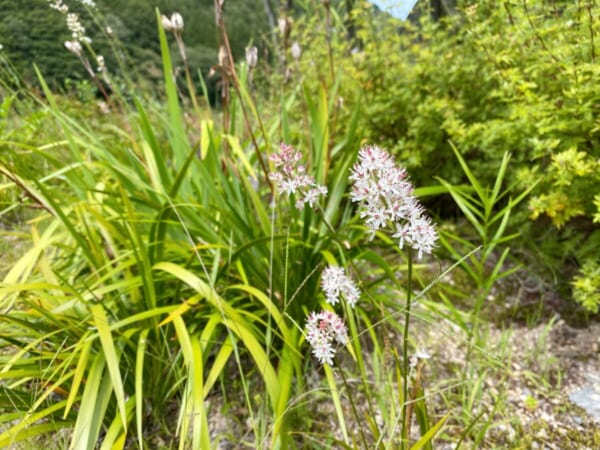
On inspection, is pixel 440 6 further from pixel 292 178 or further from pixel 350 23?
pixel 292 178

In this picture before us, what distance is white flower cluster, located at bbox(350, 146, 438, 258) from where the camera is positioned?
534 mm

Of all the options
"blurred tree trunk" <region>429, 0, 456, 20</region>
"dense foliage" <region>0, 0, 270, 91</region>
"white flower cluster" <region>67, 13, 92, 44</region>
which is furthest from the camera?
"blurred tree trunk" <region>429, 0, 456, 20</region>

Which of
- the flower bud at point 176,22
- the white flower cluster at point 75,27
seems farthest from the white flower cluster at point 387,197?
the white flower cluster at point 75,27

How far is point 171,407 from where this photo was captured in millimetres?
1303

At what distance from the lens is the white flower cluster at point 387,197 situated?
0.53 metres

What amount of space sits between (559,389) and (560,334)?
13.0 inches

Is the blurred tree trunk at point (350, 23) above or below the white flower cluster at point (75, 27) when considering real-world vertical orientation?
above

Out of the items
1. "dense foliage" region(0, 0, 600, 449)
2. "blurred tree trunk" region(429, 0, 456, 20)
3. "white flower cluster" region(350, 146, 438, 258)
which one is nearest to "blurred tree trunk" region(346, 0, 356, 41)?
"dense foliage" region(0, 0, 600, 449)

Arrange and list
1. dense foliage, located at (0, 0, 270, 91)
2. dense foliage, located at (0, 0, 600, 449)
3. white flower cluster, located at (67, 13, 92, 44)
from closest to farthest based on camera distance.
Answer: dense foliage, located at (0, 0, 600, 449) < white flower cluster, located at (67, 13, 92, 44) < dense foliage, located at (0, 0, 270, 91)

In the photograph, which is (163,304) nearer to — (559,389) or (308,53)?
(559,389)

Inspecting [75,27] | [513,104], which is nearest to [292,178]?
[513,104]

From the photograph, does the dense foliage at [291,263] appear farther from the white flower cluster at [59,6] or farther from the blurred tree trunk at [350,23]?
the blurred tree trunk at [350,23]

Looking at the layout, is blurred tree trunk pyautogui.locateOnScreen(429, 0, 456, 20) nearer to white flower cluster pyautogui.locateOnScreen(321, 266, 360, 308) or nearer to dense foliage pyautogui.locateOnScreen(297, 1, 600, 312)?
dense foliage pyautogui.locateOnScreen(297, 1, 600, 312)

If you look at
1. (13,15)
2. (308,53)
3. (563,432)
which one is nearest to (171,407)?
(563,432)
